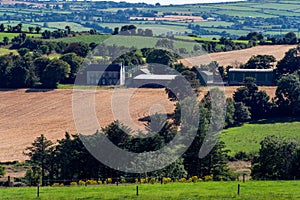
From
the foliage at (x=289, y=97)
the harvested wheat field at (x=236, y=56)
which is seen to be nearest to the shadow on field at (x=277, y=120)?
the foliage at (x=289, y=97)

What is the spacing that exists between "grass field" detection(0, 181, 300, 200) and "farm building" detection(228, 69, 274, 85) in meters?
55.3

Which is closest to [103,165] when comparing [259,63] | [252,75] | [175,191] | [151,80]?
[175,191]

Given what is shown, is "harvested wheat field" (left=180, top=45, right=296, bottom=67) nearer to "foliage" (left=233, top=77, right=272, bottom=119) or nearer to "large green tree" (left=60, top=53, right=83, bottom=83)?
"large green tree" (left=60, top=53, right=83, bottom=83)

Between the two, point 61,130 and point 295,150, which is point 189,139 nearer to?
point 295,150

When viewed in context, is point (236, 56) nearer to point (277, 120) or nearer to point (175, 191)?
point (277, 120)

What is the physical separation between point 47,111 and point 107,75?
58.9ft

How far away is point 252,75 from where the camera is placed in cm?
8869

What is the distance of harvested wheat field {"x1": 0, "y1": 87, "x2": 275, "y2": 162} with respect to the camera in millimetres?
59500

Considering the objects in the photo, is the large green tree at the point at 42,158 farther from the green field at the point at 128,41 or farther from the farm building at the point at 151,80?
the green field at the point at 128,41

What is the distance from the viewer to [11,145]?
56.6m

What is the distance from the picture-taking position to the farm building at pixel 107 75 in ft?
293

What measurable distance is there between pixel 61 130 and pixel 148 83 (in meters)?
25.4

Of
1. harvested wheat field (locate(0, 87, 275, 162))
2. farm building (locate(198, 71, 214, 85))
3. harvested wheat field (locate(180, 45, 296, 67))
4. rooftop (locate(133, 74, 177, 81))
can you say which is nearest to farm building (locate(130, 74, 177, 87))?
rooftop (locate(133, 74, 177, 81))

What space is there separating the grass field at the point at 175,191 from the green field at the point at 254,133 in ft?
60.5
